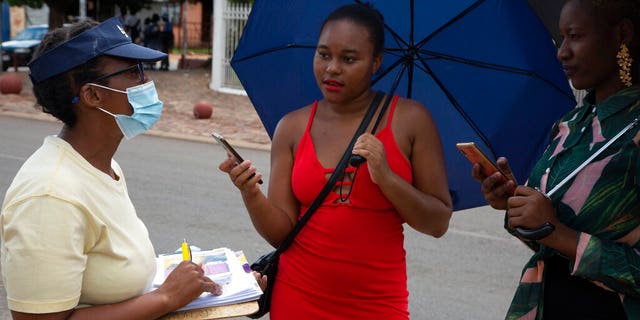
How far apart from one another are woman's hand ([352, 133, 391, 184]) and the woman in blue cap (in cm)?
60

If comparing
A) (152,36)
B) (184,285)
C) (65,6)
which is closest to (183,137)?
(184,285)

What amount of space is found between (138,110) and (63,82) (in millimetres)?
255

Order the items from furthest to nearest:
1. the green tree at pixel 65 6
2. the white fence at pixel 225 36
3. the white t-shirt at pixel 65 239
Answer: the green tree at pixel 65 6 → the white fence at pixel 225 36 → the white t-shirt at pixel 65 239

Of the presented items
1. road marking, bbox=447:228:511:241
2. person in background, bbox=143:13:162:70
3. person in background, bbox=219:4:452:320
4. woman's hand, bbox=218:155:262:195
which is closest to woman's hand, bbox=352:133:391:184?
person in background, bbox=219:4:452:320

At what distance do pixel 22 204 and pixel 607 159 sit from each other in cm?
156

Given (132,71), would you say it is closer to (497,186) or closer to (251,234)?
(497,186)

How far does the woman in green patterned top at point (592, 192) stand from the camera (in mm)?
2006

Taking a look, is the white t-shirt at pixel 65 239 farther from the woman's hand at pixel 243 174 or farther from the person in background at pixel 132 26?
the person in background at pixel 132 26

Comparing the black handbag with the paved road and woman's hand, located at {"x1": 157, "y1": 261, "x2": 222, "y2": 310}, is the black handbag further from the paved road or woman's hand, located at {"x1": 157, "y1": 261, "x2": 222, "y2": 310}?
the paved road

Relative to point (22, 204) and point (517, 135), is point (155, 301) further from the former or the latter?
point (517, 135)

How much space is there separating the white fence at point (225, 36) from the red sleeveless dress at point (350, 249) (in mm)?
16041

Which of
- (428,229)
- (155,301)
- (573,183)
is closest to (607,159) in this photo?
(573,183)

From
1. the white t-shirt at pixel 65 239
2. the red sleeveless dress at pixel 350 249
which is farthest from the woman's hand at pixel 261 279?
the white t-shirt at pixel 65 239

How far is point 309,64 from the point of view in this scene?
10.1 feet
